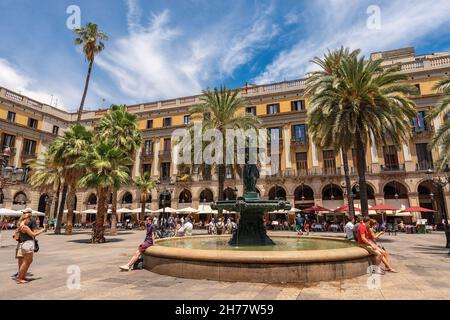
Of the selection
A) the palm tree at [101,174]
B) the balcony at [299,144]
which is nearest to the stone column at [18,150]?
the palm tree at [101,174]

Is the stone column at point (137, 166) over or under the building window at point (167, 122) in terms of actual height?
under

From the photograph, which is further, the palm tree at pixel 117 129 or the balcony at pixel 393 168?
the balcony at pixel 393 168

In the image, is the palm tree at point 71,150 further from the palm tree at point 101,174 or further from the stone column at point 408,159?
the stone column at point 408,159

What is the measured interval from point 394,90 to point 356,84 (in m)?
2.76

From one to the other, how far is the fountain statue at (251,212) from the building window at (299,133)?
28.5 metres

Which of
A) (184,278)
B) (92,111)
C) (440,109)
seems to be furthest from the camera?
(92,111)

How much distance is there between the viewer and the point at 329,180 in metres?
34.7

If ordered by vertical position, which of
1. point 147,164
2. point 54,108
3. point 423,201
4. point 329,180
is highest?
point 54,108

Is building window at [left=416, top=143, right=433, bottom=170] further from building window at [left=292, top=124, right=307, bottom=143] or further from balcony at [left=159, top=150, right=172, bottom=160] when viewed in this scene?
balcony at [left=159, top=150, right=172, bottom=160]

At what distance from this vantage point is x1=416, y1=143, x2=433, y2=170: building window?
31.6 metres

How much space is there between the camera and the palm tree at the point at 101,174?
61.6ft

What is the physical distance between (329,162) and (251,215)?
28405mm
